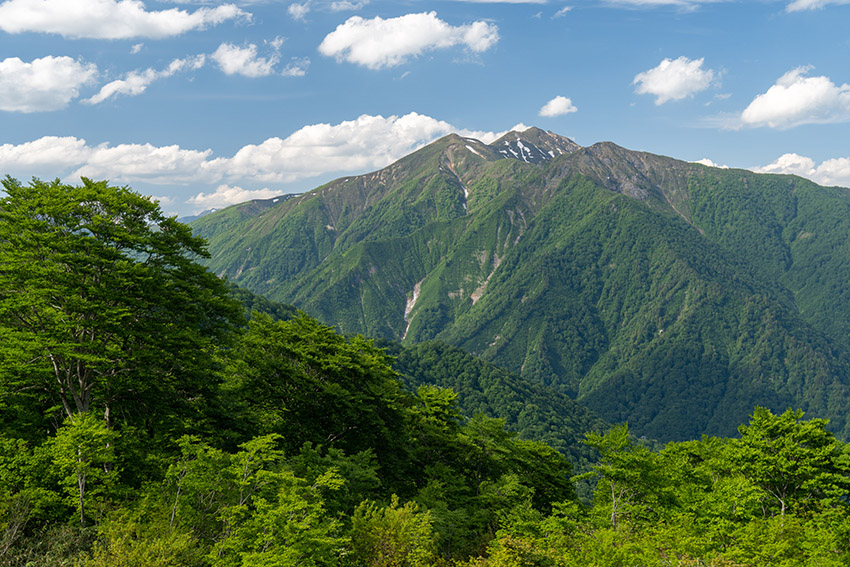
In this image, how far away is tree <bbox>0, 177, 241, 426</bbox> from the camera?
33062 millimetres

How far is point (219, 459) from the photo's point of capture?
98.6 feet

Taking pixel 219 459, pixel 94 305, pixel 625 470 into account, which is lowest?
pixel 625 470

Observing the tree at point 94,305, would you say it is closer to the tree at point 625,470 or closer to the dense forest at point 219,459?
the dense forest at point 219,459

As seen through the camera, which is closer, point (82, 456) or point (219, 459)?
point (82, 456)

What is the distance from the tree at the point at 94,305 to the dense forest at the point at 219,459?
0.15m

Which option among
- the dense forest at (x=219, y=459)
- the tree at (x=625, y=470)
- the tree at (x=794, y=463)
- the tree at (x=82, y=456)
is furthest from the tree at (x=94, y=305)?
the tree at (x=794, y=463)

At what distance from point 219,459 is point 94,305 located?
39.6 ft

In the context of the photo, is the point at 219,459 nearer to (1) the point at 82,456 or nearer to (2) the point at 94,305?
(1) the point at 82,456

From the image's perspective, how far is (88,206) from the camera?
36375mm

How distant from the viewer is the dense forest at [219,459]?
28.3 metres

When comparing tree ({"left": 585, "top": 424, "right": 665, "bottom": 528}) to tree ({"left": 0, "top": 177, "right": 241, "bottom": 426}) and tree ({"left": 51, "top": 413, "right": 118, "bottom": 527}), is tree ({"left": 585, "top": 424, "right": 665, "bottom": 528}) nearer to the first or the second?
tree ({"left": 0, "top": 177, "right": 241, "bottom": 426})

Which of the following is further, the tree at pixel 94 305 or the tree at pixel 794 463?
the tree at pixel 794 463

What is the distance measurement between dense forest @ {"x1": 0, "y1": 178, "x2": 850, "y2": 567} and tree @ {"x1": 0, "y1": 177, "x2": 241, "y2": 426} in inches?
5.9

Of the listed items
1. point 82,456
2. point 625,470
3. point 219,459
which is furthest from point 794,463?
point 82,456
